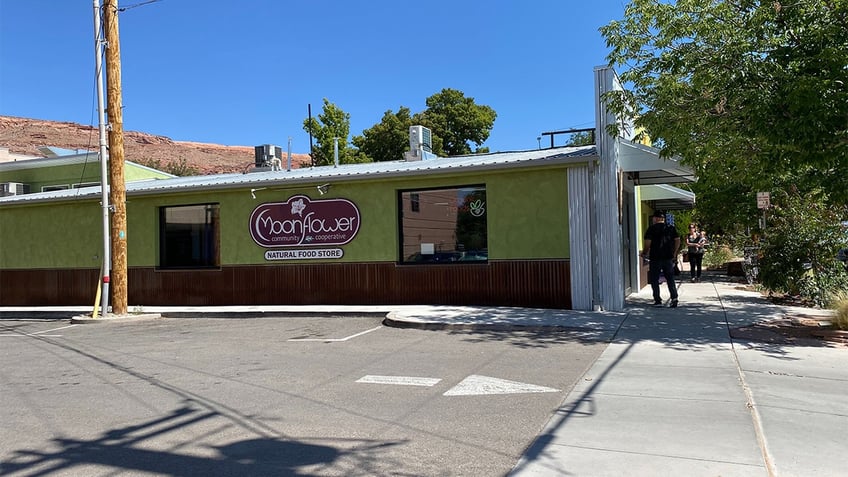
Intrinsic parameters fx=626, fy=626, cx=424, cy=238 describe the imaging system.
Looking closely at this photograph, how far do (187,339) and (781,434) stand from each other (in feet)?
28.6

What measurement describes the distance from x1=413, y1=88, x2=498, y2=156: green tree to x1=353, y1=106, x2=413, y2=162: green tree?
2341 millimetres

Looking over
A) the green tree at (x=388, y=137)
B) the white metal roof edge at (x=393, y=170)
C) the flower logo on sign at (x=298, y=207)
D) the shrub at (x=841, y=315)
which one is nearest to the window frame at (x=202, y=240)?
the white metal roof edge at (x=393, y=170)

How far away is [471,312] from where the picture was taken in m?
11.5

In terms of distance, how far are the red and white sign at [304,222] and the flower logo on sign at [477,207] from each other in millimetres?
2608

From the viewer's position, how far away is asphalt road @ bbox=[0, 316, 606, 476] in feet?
14.2

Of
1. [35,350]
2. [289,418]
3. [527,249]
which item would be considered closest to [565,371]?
[289,418]

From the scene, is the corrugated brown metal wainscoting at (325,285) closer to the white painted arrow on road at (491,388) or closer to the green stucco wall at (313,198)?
the green stucco wall at (313,198)

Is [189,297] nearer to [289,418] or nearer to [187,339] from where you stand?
[187,339]

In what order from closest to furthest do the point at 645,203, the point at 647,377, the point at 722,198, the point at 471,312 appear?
the point at 647,377, the point at 471,312, the point at 645,203, the point at 722,198

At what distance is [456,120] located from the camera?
4978 cm

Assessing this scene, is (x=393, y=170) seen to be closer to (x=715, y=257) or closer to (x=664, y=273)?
(x=664, y=273)

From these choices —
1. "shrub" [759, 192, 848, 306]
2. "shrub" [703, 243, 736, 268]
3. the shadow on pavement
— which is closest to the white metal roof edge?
"shrub" [759, 192, 848, 306]

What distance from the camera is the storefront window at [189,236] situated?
1520 centimetres

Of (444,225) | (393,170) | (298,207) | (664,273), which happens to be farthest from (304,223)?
(664,273)
